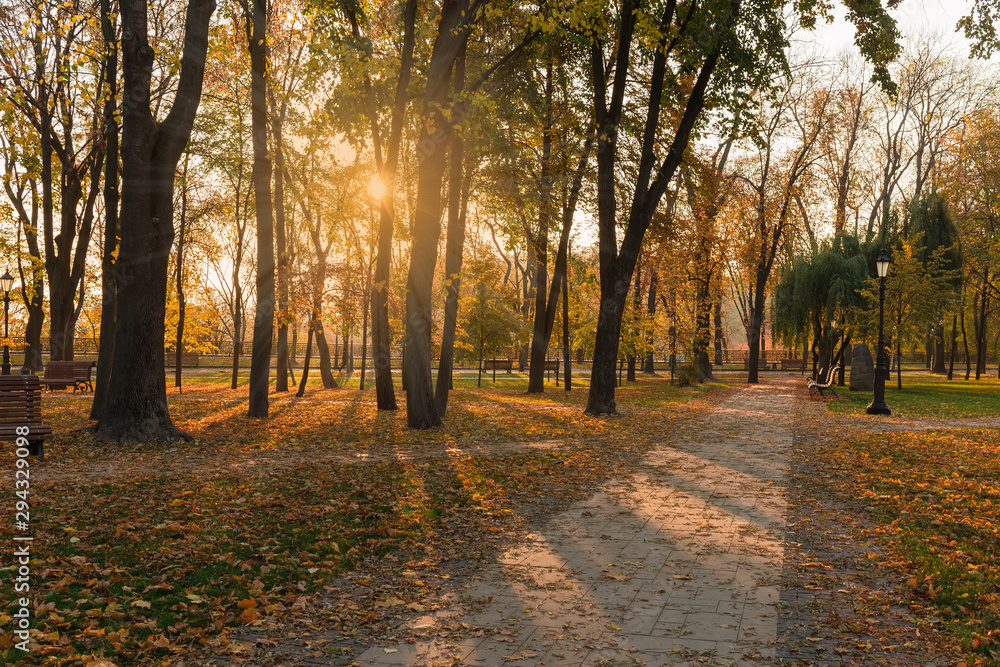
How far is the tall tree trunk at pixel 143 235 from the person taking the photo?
10961 millimetres

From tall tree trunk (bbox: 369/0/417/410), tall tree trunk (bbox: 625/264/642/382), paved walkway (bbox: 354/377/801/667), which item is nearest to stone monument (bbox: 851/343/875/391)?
tall tree trunk (bbox: 625/264/642/382)

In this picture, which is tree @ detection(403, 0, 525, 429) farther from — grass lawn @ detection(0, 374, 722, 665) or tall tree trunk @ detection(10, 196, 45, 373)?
tall tree trunk @ detection(10, 196, 45, 373)

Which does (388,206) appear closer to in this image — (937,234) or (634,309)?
(634,309)

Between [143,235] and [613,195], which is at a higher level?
[613,195]

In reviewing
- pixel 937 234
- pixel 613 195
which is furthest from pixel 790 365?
pixel 613 195

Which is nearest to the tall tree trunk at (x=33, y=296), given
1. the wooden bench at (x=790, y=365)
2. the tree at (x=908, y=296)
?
the tree at (x=908, y=296)

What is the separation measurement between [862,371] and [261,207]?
27.1 metres

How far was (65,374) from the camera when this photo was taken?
22703 millimetres

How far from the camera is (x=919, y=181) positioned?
4138 centimetres

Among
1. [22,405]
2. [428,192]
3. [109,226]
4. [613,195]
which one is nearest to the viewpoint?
[22,405]

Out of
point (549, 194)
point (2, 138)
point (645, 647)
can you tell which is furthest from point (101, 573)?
point (2, 138)

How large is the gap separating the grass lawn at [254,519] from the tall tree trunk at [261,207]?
2067 millimetres

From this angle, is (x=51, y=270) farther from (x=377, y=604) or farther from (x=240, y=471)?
(x=377, y=604)

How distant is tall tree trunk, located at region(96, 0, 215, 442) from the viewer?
36.0 ft
